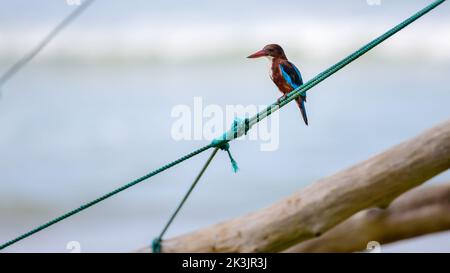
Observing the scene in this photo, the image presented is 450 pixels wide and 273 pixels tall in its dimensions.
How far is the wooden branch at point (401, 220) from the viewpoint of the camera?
126cm

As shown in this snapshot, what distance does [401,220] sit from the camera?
128 cm

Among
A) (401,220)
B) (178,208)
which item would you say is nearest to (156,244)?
(178,208)

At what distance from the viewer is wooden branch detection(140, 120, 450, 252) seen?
1.17m

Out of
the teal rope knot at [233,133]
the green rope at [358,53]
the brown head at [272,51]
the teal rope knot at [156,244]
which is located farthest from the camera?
the teal rope knot at [156,244]

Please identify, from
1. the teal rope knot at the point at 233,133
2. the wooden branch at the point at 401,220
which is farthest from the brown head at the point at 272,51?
the wooden branch at the point at 401,220

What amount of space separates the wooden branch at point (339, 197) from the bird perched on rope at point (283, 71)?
0.15 m

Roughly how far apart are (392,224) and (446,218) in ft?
0.33

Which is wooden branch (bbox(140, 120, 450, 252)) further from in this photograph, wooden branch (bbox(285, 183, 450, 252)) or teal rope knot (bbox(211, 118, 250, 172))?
teal rope knot (bbox(211, 118, 250, 172))

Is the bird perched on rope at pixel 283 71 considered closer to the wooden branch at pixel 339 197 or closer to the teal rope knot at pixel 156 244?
the wooden branch at pixel 339 197

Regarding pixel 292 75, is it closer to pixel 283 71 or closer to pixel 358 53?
pixel 283 71

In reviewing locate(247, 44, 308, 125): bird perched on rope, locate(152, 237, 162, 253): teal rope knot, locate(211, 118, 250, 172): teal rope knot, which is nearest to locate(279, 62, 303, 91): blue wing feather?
locate(247, 44, 308, 125): bird perched on rope

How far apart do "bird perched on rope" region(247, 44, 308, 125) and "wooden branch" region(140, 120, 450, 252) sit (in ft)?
0.48
